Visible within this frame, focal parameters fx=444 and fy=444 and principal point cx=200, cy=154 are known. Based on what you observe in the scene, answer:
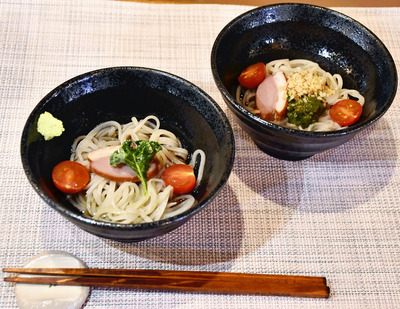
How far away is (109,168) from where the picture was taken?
1.75 m

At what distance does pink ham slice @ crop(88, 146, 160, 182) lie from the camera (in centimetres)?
174

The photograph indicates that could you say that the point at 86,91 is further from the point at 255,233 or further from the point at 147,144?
the point at 255,233

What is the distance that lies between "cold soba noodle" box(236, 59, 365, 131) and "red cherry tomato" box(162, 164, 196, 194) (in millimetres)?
523

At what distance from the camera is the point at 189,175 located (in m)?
1.74

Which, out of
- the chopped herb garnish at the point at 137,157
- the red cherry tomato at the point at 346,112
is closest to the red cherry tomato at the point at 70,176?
the chopped herb garnish at the point at 137,157

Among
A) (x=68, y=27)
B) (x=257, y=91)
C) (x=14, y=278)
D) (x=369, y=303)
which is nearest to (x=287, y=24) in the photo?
(x=257, y=91)

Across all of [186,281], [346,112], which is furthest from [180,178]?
[346,112]

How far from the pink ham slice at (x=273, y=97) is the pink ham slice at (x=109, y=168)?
61 centimetres

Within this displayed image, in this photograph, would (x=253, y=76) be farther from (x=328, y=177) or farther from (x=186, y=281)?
(x=186, y=281)

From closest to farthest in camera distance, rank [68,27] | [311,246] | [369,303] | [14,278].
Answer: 1. [14,278]
2. [369,303]
3. [311,246]
4. [68,27]

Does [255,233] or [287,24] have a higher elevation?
[287,24]

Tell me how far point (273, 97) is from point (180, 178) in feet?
2.12

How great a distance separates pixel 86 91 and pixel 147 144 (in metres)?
0.35

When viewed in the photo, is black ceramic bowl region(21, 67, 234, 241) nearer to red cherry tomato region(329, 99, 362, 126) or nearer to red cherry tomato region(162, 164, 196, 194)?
red cherry tomato region(162, 164, 196, 194)
